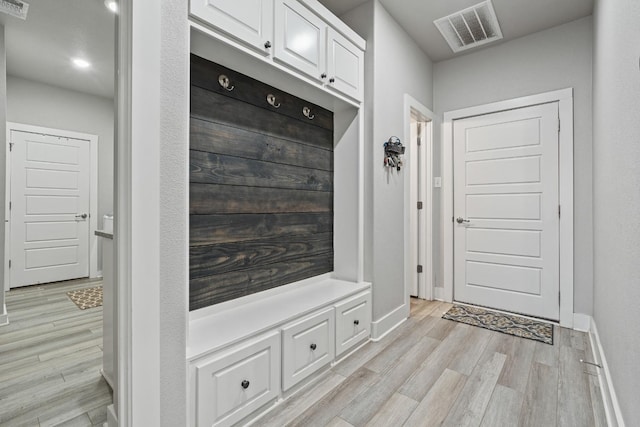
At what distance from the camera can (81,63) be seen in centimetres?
368

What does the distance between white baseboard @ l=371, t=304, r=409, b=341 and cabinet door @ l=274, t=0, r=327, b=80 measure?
6.24 feet

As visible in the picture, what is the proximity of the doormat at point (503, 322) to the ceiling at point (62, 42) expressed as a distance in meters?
4.23

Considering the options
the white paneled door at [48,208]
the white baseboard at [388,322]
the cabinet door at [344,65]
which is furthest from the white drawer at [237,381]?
the white paneled door at [48,208]

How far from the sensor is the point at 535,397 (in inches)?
67.9

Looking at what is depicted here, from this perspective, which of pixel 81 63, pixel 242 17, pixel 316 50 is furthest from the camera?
pixel 81 63

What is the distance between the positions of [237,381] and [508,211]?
9.44 feet

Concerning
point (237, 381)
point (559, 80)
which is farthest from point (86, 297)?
point (559, 80)

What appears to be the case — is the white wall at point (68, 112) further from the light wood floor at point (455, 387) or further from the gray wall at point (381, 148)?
the light wood floor at point (455, 387)

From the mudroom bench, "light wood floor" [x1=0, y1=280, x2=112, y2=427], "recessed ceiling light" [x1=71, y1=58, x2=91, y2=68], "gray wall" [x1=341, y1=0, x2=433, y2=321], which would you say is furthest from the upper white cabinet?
"recessed ceiling light" [x1=71, y1=58, x2=91, y2=68]

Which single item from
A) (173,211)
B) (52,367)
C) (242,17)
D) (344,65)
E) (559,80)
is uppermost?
(559,80)

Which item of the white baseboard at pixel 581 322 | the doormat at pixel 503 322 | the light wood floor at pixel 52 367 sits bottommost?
the light wood floor at pixel 52 367

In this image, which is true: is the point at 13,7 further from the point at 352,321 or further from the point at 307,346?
the point at 352,321

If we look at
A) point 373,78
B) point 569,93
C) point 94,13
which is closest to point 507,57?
point 569,93

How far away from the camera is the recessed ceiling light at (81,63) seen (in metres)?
3.60
